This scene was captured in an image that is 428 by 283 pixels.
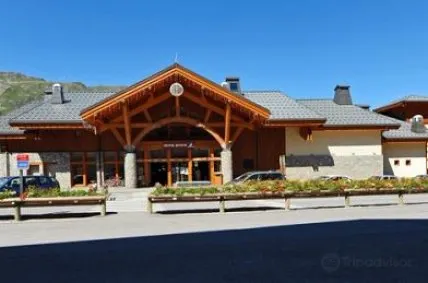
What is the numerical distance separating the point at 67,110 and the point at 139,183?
7.31 meters

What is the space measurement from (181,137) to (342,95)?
48.0 feet

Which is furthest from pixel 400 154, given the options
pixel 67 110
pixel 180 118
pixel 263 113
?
pixel 67 110

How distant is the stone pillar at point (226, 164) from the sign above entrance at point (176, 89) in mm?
4572

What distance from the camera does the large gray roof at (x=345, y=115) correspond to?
31281 mm

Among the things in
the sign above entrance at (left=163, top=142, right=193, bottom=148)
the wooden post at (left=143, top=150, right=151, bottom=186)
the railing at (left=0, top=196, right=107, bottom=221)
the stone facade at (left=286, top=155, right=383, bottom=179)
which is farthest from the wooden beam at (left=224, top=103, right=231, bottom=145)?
the railing at (left=0, top=196, right=107, bottom=221)

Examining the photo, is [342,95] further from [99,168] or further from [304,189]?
[304,189]

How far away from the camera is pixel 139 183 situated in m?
28.8

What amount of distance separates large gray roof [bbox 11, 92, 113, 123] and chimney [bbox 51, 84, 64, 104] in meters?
0.36

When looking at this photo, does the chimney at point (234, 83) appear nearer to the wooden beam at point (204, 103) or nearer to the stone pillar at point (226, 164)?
the wooden beam at point (204, 103)

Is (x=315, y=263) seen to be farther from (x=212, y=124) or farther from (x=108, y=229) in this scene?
(x=212, y=124)

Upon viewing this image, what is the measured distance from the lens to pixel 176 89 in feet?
88.0

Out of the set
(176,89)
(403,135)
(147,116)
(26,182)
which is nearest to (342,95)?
(403,135)

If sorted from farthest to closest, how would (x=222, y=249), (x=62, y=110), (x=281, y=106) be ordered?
(x=281, y=106) → (x=62, y=110) → (x=222, y=249)

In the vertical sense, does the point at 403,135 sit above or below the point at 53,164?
above
